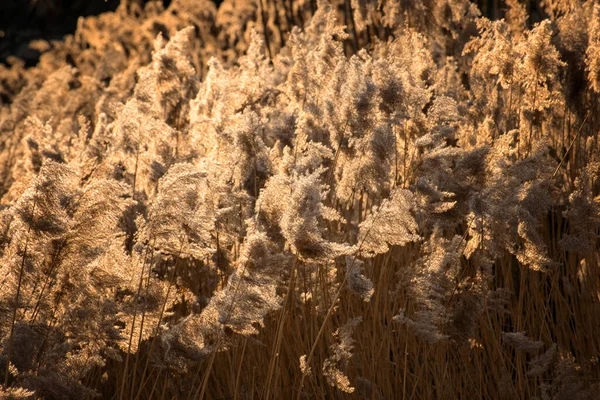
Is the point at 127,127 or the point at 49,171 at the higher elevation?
the point at 127,127

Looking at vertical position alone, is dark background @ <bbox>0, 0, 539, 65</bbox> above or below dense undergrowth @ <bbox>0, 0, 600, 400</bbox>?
above

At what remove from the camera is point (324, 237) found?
312cm

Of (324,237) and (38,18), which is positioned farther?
(38,18)

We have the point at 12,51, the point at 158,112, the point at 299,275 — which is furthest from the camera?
the point at 12,51

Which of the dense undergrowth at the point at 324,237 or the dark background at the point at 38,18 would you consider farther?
the dark background at the point at 38,18

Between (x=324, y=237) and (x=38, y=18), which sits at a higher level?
(x=38, y=18)

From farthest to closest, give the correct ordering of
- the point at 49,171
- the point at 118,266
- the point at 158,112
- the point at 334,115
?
the point at 158,112
the point at 334,115
the point at 118,266
the point at 49,171

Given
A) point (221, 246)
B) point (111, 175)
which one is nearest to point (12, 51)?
point (111, 175)

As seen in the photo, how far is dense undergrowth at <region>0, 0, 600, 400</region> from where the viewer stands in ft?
6.93

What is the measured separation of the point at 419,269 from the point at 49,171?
1.09 meters

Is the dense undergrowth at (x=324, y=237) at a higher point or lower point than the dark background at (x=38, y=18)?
lower

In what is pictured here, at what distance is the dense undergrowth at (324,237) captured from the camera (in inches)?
83.2

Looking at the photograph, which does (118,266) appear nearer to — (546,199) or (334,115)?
(334,115)

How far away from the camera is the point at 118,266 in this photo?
87.7 inches
